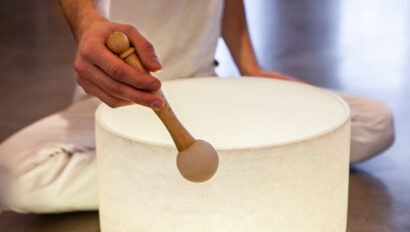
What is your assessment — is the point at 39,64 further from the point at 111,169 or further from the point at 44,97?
the point at 111,169

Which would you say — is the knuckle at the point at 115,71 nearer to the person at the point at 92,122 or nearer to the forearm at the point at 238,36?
the person at the point at 92,122

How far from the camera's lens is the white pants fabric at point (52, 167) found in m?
1.39

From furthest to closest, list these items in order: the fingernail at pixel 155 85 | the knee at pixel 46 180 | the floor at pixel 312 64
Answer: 1. the floor at pixel 312 64
2. the knee at pixel 46 180
3. the fingernail at pixel 155 85

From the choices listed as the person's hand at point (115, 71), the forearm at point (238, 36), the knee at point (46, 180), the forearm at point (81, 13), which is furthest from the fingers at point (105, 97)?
the forearm at point (238, 36)

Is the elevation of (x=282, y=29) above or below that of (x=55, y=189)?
below

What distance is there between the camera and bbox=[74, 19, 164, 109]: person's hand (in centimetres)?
74

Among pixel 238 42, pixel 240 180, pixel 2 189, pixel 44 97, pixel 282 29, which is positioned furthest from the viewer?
pixel 282 29

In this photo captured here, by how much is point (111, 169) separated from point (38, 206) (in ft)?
1.89

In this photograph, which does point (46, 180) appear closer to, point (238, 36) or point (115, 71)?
point (238, 36)

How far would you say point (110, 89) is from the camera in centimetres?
79

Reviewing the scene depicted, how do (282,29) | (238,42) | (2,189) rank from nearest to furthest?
(2,189)
(238,42)
(282,29)

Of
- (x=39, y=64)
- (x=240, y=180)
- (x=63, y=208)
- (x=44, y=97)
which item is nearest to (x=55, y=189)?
(x=63, y=208)

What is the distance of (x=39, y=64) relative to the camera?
2584 mm

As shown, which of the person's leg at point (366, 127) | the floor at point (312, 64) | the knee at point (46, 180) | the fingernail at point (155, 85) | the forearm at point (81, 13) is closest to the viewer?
the fingernail at point (155, 85)
